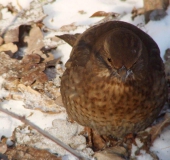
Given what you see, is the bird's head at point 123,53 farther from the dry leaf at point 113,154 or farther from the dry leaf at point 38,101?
the dry leaf at point 38,101

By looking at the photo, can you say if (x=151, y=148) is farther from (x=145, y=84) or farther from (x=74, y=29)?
(x=74, y=29)

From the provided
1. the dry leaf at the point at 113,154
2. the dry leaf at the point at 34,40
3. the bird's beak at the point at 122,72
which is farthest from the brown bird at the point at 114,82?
the dry leaf at the point at 34,40

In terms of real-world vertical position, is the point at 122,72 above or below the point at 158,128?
above

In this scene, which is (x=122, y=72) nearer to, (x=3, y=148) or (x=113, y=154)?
(x=113, y=154)

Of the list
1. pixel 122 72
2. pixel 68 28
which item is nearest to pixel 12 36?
pixel 68 28

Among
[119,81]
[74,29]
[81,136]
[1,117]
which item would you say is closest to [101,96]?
[119,81]

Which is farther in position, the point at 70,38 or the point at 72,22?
the point at 72,22

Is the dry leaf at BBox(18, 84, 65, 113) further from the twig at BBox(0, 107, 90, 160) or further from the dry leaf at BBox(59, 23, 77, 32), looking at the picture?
the dry leaf at BBox(59, 23, 77, 32)

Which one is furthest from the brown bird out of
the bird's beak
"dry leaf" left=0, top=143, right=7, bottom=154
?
"dry leaf" left=0, top=143, right=7, bottom=154
